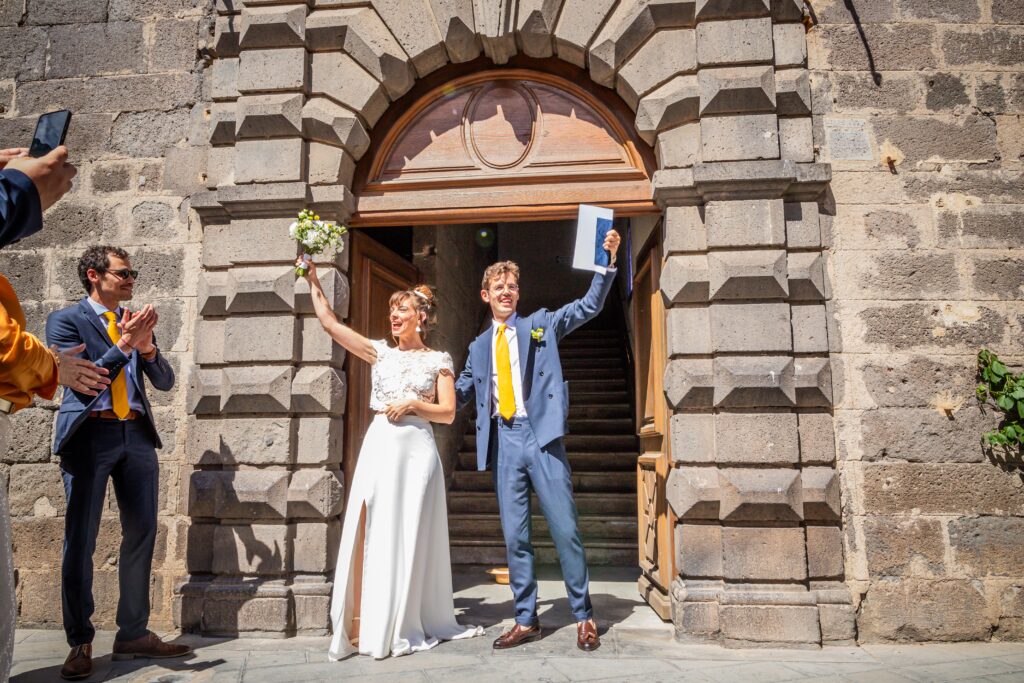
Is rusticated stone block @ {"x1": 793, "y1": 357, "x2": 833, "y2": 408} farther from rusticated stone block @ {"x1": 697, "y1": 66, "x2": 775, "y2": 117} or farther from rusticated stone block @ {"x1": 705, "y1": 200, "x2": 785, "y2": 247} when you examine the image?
rusticated stone block @ {"x1": 697, "y1": 66, "x2": 775, "y2": 117}

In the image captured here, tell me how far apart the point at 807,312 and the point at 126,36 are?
4864 millimetres

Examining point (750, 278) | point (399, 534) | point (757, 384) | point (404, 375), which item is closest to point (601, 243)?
point (750, 278)

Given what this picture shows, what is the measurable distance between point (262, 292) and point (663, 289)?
95.4 inches

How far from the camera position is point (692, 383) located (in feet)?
13.6

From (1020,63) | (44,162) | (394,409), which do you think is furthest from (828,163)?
(44,162)

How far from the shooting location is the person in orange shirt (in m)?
1.72

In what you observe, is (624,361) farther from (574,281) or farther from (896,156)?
(896,156)

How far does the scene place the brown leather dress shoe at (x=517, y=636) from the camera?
3828 mm

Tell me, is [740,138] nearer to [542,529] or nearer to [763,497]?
[763,497]

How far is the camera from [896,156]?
14.6 feet

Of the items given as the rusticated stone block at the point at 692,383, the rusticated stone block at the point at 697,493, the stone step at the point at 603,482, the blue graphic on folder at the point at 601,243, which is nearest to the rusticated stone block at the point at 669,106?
the blue graphic on folder at the point at 601,243

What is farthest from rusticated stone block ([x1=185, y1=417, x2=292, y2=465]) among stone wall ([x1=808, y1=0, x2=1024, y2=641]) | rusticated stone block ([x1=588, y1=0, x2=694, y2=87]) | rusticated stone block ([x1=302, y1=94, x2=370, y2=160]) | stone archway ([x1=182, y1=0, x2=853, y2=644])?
stone wall ([x1=808, y1=0, x2=1024, y2=641])

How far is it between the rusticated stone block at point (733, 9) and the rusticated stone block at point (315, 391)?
10.2 feet

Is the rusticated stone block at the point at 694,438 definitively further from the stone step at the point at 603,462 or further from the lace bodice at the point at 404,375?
the stone step at the point at 603,462
